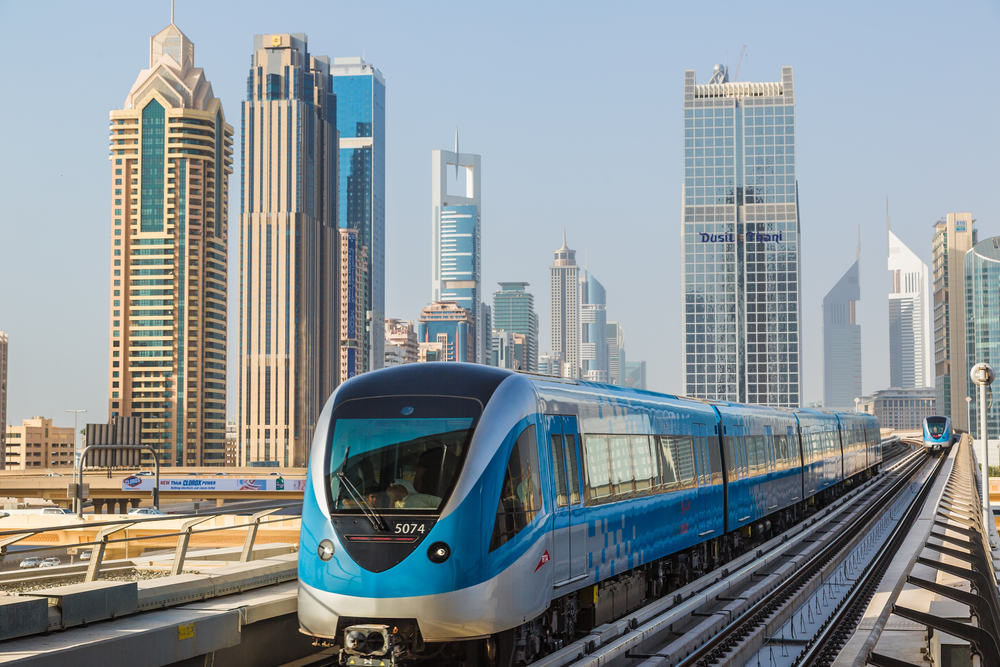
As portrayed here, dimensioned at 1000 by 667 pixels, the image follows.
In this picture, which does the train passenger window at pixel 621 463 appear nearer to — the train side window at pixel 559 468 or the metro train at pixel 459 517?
the metro train at pixel 459 517

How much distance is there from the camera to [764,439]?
80.1 ft

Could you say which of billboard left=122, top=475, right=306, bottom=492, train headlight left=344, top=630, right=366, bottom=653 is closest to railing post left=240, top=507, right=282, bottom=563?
train headlight left=344, top=630, right=366, bottom=653

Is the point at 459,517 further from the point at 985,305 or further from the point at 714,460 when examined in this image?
the point at 985,305

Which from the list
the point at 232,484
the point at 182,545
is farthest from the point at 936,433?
the point at 182,545

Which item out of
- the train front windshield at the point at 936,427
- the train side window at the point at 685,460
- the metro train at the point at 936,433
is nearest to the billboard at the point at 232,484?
the metro train at the point at 936,433

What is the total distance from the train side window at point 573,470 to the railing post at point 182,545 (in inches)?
165

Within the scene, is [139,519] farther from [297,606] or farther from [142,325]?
[142,325]

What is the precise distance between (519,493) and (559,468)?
123cm

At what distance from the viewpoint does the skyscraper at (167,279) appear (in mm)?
188000

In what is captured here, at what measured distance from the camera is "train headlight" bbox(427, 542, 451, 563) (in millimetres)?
10242

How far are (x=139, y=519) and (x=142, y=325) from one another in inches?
7367

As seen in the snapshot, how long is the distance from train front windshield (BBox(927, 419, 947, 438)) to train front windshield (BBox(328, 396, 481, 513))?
7972 cm

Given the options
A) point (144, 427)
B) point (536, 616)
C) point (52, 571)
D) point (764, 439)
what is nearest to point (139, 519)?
point (52, 571)

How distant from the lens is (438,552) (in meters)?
10.3
